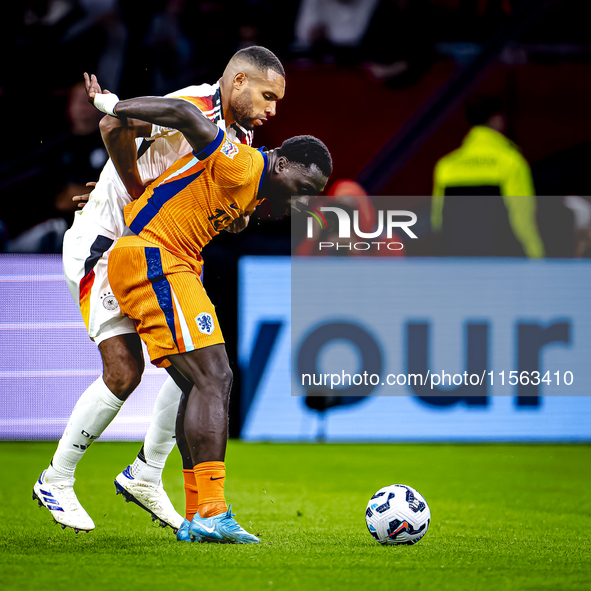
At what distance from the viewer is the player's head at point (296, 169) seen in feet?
11.5

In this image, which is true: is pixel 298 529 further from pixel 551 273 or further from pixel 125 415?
pixel 551 273

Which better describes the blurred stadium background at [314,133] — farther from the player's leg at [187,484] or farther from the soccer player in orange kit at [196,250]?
the soccer player in orange kit at [196,250]

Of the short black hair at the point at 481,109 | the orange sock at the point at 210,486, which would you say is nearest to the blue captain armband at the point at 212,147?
the orange sock at the point at 210,486

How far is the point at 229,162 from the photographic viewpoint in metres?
3.36

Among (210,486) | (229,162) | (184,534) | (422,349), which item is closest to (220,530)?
(210,486)

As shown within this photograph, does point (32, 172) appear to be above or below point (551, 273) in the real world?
above

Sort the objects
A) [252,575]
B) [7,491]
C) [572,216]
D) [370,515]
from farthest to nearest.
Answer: [572,216] → [7,491] → [370,515] → [252,575]

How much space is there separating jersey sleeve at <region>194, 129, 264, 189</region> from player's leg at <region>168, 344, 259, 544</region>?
66cm

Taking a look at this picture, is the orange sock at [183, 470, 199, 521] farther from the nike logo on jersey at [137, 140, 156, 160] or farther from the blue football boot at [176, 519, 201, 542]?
the nike logo on jersey at [137, 140, 156, 160]

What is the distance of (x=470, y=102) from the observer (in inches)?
306

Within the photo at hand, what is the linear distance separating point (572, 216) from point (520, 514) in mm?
3425

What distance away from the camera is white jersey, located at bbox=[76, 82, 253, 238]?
3.74m

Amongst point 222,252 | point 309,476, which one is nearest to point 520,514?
point 309,476

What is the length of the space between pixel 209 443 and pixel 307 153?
120 centimetres
